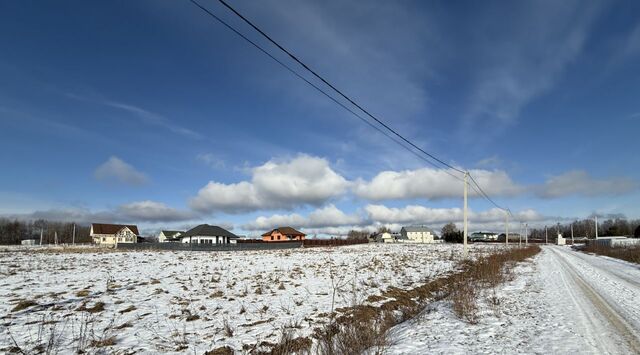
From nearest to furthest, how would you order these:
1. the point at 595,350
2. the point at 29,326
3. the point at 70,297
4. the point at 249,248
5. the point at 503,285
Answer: the point at 595,350, the point at 29,326, the point at 70,297, the point at 503,285, the point at 249,248

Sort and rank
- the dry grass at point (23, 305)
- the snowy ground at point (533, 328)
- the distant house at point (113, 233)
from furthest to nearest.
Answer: the distant house at point (113, 233) < the dry grass at point (23, 305) < the snowy ground at point (533, 328)

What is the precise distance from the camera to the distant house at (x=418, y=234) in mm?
177837

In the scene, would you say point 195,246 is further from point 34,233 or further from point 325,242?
point 34,233

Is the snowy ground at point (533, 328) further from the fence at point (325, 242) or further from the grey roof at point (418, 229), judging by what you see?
the grey roof at point (418, 229)

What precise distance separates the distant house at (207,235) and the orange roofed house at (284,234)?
41.4 metres

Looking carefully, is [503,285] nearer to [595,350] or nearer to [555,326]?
Answer: [555,326]

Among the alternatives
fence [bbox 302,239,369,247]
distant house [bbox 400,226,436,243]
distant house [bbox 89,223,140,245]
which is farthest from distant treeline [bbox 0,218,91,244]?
distant house [bbox 400,226,436,243]

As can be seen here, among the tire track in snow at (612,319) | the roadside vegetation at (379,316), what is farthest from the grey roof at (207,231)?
the tire track in snow at (612,319)

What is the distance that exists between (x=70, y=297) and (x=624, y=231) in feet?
657

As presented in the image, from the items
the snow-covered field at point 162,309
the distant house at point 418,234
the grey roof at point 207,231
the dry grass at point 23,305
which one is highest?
the grey roof at point 207,231

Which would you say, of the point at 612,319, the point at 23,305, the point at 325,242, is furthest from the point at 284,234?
the point at 612,319

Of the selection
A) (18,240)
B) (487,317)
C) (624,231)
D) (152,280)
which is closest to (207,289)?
(152,280)

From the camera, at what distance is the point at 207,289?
16422 mm

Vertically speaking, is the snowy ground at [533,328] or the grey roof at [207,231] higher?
the grey roof at [207,231]
